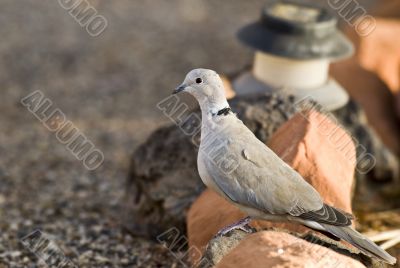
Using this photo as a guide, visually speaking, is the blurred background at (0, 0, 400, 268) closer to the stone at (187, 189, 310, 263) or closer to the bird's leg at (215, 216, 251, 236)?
the stone at (187, 189, 310, 263)

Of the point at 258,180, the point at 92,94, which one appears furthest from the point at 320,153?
the point at 92,94

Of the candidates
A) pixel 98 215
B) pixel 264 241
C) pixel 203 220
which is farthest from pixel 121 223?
pixel 264 241

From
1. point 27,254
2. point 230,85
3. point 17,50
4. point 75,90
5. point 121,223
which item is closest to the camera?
point 27,254

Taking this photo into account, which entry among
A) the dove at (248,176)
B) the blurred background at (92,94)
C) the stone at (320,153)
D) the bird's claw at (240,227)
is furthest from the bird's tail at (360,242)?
the blurred background at (92,94)

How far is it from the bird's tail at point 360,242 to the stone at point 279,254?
0.26 ft

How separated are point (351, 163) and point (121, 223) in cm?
161

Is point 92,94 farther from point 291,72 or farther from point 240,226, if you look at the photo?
point 240,226

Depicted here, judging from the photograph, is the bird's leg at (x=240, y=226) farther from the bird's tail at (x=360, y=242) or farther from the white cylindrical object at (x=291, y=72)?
the white cylindrical object at (x=291, y=72)

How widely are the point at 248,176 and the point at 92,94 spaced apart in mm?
4205

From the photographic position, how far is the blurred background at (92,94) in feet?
13.8

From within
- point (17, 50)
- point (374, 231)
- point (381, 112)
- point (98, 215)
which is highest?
point (17, 50)

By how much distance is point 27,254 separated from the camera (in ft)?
12.4

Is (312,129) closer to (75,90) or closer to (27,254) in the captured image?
(27,254)

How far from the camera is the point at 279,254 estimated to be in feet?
8.54
